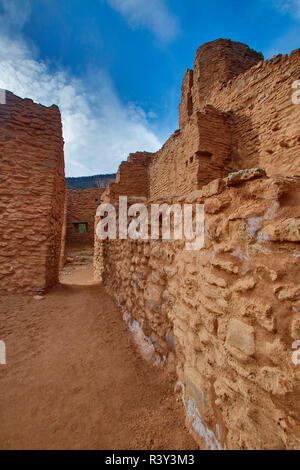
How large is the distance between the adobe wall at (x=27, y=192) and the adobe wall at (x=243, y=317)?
→ 3456mm

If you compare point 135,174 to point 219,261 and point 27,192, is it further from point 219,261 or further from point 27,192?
point 219,261

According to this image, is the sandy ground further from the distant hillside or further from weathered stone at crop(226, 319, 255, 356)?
the distant hillside

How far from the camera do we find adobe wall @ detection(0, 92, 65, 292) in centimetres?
394

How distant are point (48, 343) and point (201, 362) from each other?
2121 millimetres

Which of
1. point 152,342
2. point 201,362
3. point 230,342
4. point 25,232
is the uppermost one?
point 25,232

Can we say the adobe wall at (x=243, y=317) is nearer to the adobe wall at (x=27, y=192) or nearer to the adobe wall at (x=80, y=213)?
the adobe wall at (x=27, y=192)

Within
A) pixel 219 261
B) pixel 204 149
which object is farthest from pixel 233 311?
pixel 204 149

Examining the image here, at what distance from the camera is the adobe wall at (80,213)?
13820mm

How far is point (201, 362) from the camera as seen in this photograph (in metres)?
1.42

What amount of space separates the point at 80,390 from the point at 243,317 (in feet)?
5.56

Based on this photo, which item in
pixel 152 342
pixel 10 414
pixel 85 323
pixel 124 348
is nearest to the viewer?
pixel 10 414
